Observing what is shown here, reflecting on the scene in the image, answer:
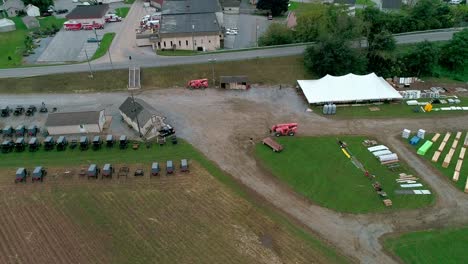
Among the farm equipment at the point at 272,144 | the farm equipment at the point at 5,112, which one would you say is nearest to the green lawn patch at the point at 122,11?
the farm equipment at the point at 5,112

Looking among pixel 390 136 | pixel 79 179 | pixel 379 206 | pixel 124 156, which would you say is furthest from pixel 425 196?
pixel 79 179

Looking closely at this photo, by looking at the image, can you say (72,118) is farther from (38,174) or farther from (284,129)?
(284,129)

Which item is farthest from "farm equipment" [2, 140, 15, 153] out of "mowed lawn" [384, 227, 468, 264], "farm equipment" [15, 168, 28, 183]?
"mowed lawn" [384, 227, 468, 264]

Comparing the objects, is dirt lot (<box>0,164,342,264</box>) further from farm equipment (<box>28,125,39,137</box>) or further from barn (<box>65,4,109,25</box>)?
barn (<box>65,4,109,25</box>)

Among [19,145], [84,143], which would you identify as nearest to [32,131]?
[19,145]

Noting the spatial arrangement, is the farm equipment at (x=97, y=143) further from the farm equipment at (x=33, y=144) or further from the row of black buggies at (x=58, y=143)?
the farm equipment at (x=33, y=144)

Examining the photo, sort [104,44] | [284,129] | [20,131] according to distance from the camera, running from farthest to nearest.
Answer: [104,44]
[20,131]
[284,129]

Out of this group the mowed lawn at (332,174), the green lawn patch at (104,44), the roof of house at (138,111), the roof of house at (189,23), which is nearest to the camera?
the mowed lawn at (332,174)
